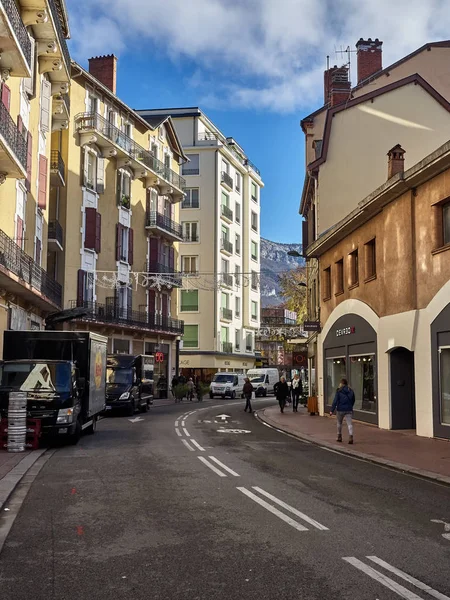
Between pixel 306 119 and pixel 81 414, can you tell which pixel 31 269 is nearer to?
pixel 81 414

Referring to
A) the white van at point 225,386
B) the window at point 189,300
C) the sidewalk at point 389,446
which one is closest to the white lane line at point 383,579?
the sidewalk at point 389,446

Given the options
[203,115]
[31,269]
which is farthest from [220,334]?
[31,269]

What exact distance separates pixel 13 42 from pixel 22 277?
851 centimetres

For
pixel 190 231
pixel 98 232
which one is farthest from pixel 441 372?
pixel 190 231

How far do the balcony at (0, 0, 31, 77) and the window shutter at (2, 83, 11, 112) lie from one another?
1.74ft

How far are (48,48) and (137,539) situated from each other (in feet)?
82.3

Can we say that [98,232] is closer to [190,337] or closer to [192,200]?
[190,337]

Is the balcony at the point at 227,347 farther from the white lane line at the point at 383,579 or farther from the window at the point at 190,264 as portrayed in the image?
the white lane line at the point at 383,579

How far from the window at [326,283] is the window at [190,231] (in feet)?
109

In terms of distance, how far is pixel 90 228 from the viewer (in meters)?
40.5

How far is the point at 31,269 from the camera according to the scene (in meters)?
26.7

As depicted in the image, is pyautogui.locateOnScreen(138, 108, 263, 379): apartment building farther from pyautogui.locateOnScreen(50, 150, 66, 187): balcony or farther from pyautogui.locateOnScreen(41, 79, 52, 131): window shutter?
pyautogui.locateOnScreen(41, 79, 52, 131): window shutter

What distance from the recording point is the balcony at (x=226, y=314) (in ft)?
209

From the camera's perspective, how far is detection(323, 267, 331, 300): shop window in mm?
30359
